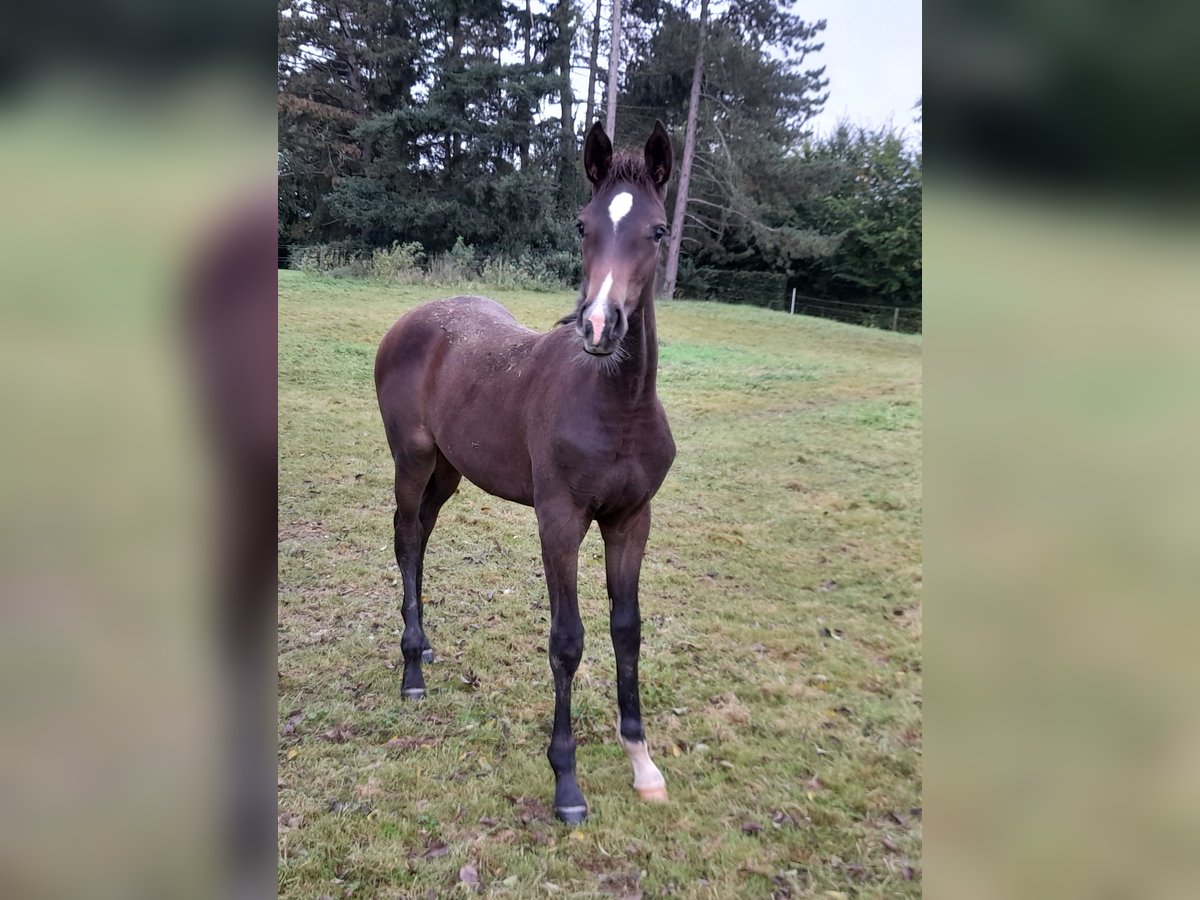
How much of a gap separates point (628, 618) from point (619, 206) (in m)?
1.42

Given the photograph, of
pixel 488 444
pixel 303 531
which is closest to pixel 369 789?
pixel 488 444

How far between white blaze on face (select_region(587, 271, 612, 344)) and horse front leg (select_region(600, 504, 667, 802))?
91 cm

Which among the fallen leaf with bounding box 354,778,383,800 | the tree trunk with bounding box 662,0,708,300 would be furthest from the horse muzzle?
the tree trunk with bounding box 662,0,708,300

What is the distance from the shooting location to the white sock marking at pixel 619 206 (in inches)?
72.2

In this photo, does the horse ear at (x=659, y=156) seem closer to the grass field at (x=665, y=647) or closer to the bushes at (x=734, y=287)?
the grass field at (x=665, y=647)

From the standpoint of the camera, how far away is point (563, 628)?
2346 millimetres

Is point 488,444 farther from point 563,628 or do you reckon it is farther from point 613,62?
point 613,62

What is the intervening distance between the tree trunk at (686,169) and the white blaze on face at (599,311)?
8.83 ft

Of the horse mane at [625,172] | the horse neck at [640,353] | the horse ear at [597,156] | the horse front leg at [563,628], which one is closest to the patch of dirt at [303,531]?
the horse front leg at [563,628]

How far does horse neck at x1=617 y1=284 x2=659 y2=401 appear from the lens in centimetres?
208
